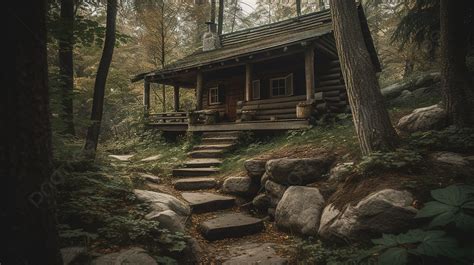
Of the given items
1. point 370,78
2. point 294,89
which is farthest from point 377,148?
point 294,89

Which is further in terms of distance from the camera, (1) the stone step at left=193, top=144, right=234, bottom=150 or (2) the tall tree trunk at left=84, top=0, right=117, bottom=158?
(1) the stone step at left=193, top=144, right=234, bottom=150

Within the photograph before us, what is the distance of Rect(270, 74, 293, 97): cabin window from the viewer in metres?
14.4

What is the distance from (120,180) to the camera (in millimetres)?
5559

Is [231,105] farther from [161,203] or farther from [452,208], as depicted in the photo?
[452,208]

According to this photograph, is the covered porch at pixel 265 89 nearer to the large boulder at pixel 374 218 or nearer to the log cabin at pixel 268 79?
the log cabin at pixel 268 79

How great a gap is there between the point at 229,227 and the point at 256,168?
216cm

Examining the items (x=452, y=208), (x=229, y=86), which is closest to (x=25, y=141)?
(x=452, y=208)

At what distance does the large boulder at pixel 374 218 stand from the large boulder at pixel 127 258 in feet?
8.36

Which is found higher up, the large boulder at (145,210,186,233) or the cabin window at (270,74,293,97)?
the cabin window at (270,74,293,97)

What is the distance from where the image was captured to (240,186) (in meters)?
7.41

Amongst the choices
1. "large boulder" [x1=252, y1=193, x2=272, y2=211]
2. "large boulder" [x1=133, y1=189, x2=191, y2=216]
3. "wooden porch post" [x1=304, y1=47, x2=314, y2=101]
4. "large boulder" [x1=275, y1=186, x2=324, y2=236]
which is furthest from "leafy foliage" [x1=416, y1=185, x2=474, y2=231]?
"wooden porch post" [x1=304, y1=47, x2=314, y2=101]

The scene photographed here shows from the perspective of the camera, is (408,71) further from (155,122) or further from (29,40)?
(29,40)

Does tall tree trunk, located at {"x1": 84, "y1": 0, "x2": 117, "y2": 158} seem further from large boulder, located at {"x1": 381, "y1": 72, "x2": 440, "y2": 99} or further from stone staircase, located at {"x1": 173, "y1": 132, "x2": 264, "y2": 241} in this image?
large boulder, located at {"x1": 381, "y1": 72, "x2": 440, "y2": 99}

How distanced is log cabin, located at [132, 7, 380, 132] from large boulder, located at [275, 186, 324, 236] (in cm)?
506
